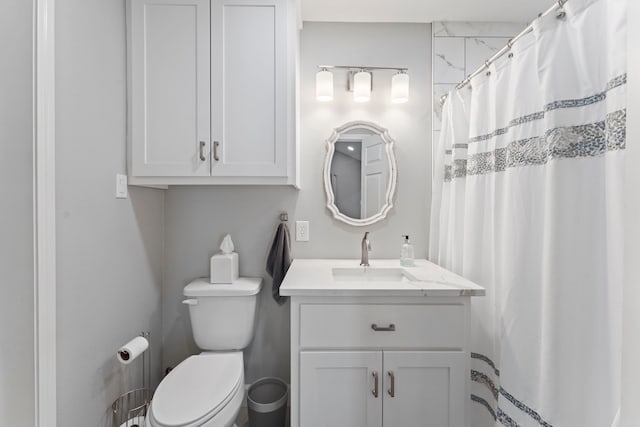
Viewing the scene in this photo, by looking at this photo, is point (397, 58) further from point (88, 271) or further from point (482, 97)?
point (88, 271)

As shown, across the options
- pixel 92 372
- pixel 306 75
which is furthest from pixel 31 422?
pixel 306 75

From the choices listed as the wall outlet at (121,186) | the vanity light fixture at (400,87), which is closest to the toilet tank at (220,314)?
the wall outlet at (121,186)

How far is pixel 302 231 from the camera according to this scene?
204 centimetres

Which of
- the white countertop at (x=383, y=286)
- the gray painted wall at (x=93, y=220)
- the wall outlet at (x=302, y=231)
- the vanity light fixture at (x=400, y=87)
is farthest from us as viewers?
the wall outlet at (x=302, y=231)

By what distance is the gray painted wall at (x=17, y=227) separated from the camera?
1015mm

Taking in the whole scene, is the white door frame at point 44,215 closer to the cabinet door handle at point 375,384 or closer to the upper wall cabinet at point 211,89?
the upper wall cabinet at point 211,89

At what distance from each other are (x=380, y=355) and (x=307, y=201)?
100cm

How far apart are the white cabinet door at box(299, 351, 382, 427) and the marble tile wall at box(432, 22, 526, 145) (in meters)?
1.54

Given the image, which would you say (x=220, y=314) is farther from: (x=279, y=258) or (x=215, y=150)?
(x=215, y=150)

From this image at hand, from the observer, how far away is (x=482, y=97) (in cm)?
154

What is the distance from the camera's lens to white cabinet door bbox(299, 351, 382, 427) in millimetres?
1379

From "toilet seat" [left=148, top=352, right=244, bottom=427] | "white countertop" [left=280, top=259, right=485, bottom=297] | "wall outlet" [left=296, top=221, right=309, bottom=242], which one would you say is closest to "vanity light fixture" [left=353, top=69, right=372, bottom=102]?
"wall outlet" [left=296, top=221, right=309, bottom=242]

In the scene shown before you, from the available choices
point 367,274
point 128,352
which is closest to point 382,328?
point 367,274

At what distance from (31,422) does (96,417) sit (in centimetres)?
33
